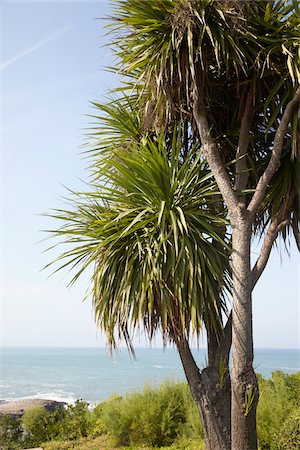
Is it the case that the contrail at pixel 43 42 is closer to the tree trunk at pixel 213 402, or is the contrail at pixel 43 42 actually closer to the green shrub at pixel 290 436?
the tree trunk at pixel 213 402

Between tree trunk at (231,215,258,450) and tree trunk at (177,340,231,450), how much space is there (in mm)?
313

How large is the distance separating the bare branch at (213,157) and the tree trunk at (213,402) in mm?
1206

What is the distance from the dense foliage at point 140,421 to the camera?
17.1 feet

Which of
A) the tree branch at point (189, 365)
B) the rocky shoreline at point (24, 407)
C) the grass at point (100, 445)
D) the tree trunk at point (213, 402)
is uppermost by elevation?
the tree branch at point (189, 365)

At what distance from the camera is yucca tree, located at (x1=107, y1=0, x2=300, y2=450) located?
3613 mm

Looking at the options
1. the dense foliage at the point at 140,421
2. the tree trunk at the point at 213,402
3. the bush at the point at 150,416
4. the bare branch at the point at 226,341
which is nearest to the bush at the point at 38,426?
the dense foliage at the point at 140,421

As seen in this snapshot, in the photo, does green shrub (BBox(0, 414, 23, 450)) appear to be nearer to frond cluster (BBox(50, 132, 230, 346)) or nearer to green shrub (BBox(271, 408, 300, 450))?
frond cluster (BBox(50, 132, 230, 346))

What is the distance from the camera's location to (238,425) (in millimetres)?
3525

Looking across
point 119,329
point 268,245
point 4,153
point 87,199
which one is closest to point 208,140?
point 268,245

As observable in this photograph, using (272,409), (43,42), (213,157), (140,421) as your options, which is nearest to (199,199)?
(213,157)

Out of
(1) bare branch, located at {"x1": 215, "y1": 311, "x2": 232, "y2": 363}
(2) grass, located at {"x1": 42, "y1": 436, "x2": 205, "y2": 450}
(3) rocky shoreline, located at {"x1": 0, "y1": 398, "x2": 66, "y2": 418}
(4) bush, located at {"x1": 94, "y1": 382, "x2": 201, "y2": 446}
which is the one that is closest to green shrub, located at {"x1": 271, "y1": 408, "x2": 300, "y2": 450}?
(1) bare branch, located at {"x1": 215, "y1": 311, "x2": 232, "y2": 363}

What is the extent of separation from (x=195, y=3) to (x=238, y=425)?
3.06 m

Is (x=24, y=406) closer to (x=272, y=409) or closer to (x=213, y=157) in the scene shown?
(x=272, y=409)

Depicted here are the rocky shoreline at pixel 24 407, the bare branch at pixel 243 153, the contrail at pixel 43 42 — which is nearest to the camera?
the bare branch at pixel 243 153
